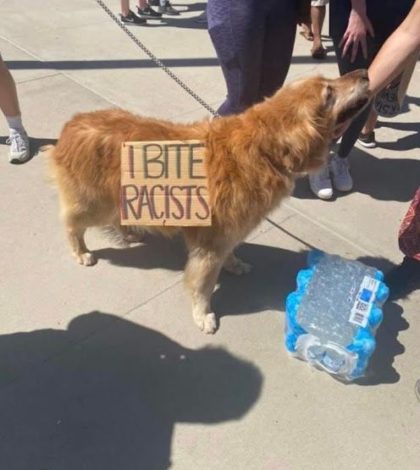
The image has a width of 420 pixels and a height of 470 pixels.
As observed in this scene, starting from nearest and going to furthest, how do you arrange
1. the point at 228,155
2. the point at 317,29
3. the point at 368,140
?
the point at 228,155
the point at 368,140
the point at 317,29

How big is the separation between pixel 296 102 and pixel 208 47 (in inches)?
169

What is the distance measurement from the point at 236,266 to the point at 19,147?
208 centimetres

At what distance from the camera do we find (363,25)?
3.15 m

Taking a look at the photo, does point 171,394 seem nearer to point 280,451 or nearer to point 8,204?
point 280,451

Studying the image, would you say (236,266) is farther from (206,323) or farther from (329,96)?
(329,96)

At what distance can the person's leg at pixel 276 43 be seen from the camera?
3.01 m

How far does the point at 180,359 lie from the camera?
8.58 feet

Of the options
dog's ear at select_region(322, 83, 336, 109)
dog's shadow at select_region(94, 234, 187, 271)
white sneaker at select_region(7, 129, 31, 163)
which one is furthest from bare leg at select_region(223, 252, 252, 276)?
white sneaker at select_region(7, 129, 31, 163)

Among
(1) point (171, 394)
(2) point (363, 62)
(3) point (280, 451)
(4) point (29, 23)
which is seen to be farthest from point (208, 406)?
(4) point (29, 23)

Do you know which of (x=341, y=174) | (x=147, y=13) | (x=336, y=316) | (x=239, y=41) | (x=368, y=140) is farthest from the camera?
(x=147, y=13)

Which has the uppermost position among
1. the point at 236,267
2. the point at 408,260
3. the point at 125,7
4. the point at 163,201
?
the point at 125,7

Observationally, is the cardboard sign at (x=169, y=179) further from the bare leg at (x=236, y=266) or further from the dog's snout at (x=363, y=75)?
the dog's snout at (x=363, y=75)

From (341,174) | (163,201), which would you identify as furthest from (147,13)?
(163,201)

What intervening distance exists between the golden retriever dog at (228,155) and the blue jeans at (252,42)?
0.71 m
